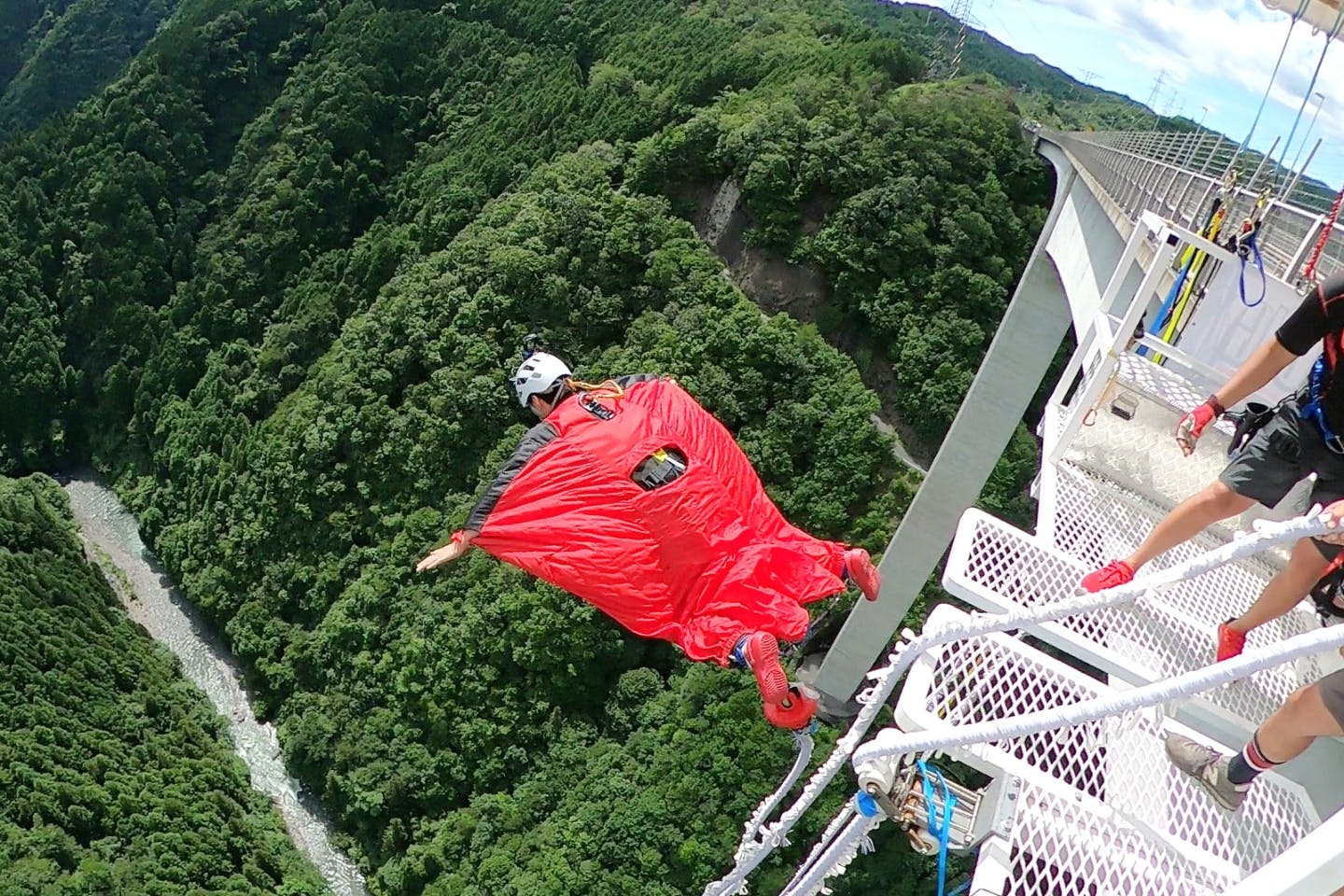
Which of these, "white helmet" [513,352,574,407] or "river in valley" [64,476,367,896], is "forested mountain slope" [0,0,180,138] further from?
"white helmet" [513,352,574,407]

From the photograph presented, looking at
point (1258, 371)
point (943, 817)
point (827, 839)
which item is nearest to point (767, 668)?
point (827, 839)

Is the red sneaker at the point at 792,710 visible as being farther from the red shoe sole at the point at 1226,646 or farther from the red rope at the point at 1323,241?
the red rope at the point at 1323,241

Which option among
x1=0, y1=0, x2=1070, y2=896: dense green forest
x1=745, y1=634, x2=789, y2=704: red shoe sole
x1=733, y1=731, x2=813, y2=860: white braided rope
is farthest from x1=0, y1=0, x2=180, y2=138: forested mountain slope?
x1=733, y1=731, x2=813, y2=860: white braided rope

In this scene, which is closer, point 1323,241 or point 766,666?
point 766,666

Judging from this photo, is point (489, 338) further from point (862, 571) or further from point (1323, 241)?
point (1323, 241)

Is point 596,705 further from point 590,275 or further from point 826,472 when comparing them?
point 590,275

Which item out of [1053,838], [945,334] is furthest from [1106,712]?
[945,334]

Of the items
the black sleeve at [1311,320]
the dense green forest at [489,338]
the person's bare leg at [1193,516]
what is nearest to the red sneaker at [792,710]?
the person's bare leg at [1193,516]
